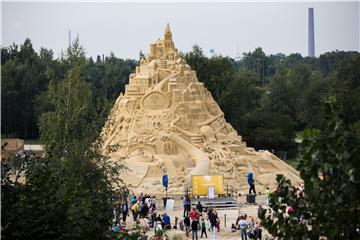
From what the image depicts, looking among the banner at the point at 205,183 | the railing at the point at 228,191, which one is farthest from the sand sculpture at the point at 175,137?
the banner at the point at 205,183

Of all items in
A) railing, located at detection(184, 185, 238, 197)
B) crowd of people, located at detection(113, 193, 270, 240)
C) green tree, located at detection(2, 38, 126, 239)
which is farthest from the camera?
railing, located at detection(184, 185, 238, 197)

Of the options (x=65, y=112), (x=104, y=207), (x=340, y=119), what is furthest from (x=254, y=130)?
(x=340, y=119)

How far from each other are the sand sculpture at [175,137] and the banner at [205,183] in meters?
1.08

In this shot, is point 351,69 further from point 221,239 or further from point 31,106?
point 221,239

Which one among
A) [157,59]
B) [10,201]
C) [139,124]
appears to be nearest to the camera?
→ [10,201]

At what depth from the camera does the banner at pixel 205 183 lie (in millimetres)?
27703

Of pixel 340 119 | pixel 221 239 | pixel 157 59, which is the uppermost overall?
pixel 157 59

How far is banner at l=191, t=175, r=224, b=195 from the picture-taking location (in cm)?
2770

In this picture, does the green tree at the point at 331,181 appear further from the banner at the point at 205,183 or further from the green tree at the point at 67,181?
the banner at the point at 205,183

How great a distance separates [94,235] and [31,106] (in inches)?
1423

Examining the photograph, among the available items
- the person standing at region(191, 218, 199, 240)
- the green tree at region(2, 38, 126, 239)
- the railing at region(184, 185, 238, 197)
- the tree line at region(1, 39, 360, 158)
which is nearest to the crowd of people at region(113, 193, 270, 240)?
the person standing at region(191, 218, 199, 240)

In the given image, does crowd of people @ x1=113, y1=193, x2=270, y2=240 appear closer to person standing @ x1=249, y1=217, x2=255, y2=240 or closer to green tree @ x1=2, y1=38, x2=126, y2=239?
person standing @ x1=249, y1=217, x2=255, y2=240

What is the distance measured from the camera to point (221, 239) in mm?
22547

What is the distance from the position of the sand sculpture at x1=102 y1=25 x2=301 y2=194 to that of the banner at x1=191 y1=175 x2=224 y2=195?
108 cm
